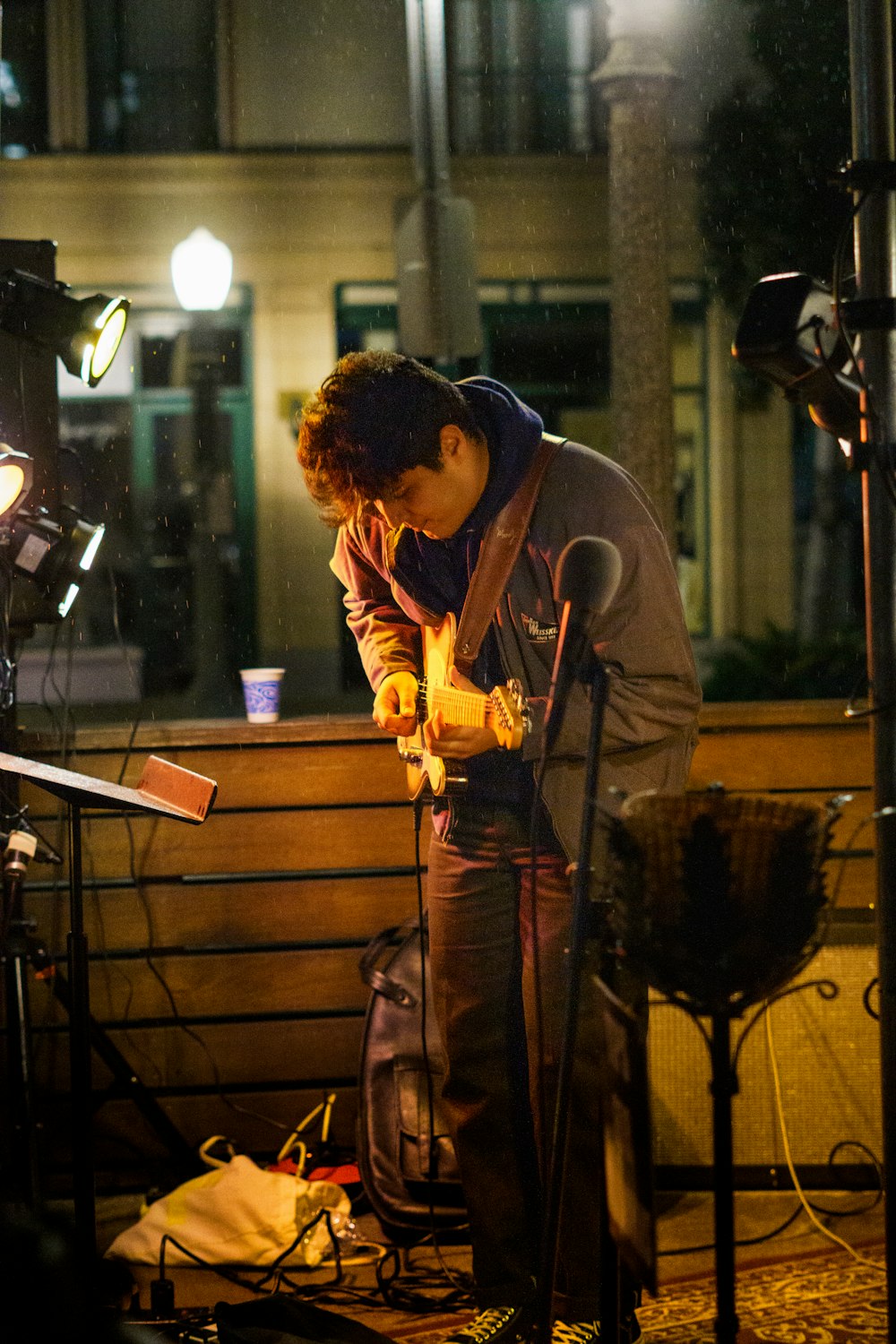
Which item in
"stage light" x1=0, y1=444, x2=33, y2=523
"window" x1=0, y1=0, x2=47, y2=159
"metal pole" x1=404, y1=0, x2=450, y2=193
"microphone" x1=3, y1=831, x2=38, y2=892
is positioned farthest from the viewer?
"window" x1=0, y1=0, x2=47, y2=159

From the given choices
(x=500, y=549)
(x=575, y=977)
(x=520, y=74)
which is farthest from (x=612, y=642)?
(x=520, y=74)

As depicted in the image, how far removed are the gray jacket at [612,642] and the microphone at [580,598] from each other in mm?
482

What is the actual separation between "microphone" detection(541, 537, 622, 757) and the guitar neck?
617mm

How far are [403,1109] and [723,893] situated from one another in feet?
6.91

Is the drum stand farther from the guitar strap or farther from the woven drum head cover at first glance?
the guitar strap

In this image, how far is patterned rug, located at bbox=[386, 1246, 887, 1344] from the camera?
2924 millimetres

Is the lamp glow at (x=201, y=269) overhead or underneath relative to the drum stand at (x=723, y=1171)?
overhead

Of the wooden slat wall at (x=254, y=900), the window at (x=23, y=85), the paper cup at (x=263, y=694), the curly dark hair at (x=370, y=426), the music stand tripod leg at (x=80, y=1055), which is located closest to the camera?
the curly dark hair at (x=370, y=426)

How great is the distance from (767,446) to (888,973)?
10.4m

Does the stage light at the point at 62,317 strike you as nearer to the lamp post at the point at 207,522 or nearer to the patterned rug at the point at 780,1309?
the patterned rug at the point at 780,1309

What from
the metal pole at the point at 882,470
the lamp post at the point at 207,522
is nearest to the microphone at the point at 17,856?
the metal pole at the point at 882,470

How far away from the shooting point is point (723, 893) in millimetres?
1736

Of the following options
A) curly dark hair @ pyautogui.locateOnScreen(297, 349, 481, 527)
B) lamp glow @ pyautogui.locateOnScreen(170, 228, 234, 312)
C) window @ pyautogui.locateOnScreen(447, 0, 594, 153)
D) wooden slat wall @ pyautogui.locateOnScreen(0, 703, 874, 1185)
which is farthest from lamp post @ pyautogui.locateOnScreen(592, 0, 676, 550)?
window @ pyautogui.locateOnScreen(447, 0, 594, 153)

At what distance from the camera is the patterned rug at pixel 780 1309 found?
9.59ft
